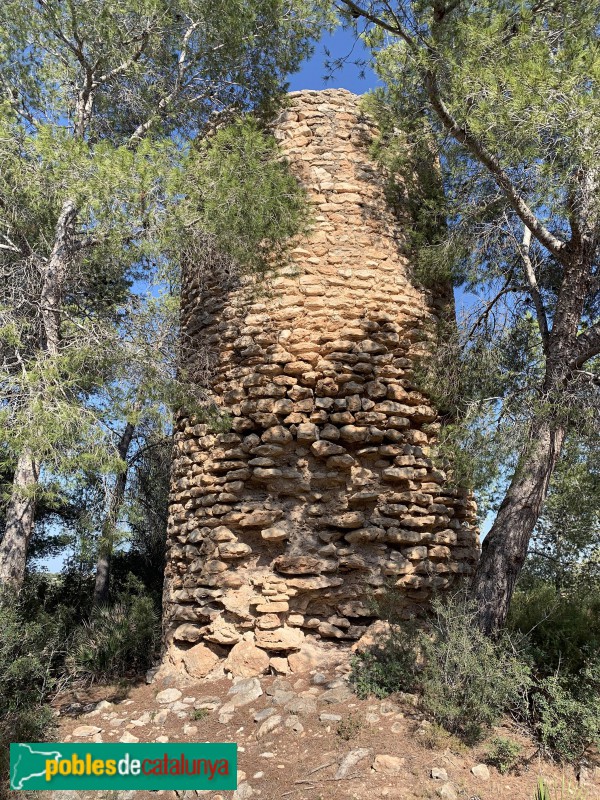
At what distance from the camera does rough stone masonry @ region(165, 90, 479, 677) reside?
17.8 feet

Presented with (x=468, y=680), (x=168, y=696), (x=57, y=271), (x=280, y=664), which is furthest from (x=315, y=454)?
(x=57, y=271)

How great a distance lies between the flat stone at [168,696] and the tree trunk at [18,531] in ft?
5.74

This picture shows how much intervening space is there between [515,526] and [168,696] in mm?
3378

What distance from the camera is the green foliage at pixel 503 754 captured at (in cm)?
387

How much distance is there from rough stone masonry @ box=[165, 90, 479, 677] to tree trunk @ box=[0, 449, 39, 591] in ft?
4.72

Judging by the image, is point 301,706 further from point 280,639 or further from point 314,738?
point 280,639

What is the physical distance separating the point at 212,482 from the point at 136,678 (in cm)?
231

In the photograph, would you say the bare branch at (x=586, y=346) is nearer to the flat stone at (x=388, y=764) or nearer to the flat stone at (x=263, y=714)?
the flat stone at (x=388, y=764)

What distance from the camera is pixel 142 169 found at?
545 cm

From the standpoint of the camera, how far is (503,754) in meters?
3.92

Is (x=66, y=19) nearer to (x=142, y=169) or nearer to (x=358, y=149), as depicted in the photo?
(x=142, y=169)

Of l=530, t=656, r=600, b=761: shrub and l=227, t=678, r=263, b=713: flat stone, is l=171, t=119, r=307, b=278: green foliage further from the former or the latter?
l=530, t=656, r=600, b=761: shrub

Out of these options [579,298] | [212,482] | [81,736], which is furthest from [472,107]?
[81,736]

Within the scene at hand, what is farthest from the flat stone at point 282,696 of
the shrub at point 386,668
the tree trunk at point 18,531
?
the tree trunk at point 18,531
